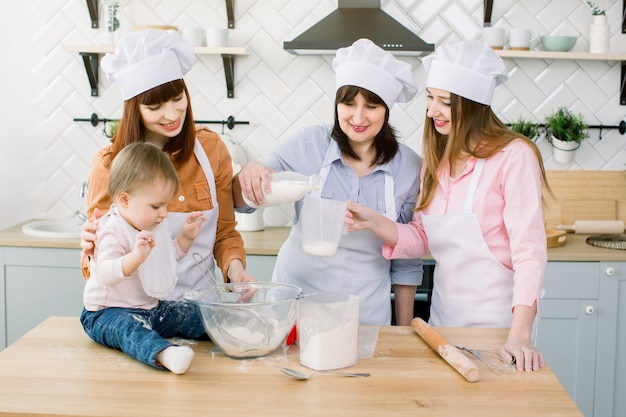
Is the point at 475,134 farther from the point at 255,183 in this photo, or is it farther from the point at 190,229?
the point at 190,229

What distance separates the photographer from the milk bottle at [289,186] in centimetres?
193

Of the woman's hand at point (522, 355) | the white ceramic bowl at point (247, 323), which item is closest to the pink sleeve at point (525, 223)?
the woman's hand at point (522, 355)

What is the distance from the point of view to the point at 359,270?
225 centimetres

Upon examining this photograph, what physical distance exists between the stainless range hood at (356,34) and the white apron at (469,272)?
1.24 m

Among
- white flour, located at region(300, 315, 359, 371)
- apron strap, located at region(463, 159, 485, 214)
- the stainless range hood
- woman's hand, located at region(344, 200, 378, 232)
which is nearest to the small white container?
white flour, located at region(300, 315, 359, 371)

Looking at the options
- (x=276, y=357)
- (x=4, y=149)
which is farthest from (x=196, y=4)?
(x=276, y=357)

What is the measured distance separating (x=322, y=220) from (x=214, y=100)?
1.92 metres

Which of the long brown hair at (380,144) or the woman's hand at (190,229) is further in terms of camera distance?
the long brown hair at (380,144)

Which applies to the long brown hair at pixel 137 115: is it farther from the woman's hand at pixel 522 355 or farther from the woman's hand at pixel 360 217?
the woman's hand at pixel 522 355

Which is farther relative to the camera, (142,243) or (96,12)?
(96,12)

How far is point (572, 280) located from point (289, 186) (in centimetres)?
169

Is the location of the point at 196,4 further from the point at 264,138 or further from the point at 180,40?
the point at 180,40

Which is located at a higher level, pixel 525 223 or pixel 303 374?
pixel 525 223

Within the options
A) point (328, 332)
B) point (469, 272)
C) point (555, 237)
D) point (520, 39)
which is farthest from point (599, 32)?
point (328, 332)
